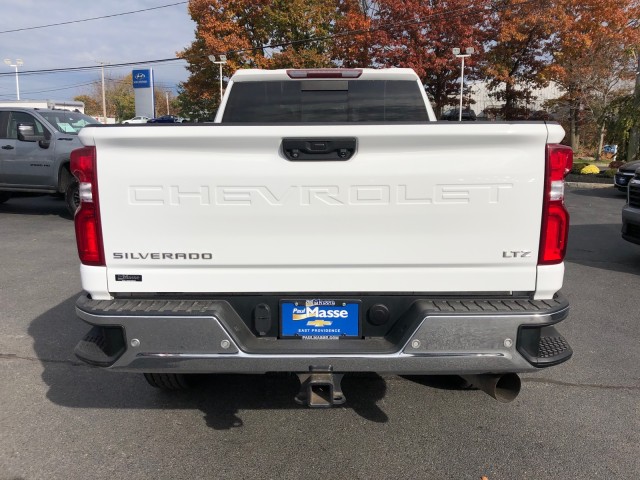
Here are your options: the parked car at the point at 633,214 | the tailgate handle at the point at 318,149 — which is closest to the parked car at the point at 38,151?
the tailgate handle at the point at 318,149

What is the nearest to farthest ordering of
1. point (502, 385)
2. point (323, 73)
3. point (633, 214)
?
point (502, 385)
point (323, 73)
point (633, 214)

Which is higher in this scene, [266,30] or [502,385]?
[266,30]

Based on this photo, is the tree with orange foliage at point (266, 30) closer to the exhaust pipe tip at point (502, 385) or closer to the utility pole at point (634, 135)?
the utility pole at point (634, 135)

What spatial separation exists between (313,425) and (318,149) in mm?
1740

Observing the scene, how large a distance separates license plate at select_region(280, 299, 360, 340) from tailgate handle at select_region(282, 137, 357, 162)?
721 mm

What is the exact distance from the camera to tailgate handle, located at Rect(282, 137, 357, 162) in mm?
2561

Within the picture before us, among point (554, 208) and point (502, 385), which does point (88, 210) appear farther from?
point (502, 385)

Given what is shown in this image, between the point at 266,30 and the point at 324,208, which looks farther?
the point at 266,30

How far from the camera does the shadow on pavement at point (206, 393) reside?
350 centimetres

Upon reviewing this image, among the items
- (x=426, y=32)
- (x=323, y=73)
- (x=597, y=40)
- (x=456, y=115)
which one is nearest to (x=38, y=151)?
(x=323, y=73)

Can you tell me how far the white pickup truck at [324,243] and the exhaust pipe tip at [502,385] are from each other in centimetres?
37

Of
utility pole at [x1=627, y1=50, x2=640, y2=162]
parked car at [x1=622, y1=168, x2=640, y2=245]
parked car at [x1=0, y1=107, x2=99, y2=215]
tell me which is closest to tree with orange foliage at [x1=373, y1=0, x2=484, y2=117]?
utility pole at [x1=627, y1=50, x2=640, y2=162]

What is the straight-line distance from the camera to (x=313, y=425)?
329 cm

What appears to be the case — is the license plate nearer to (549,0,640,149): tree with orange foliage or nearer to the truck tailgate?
the truck tailgate
